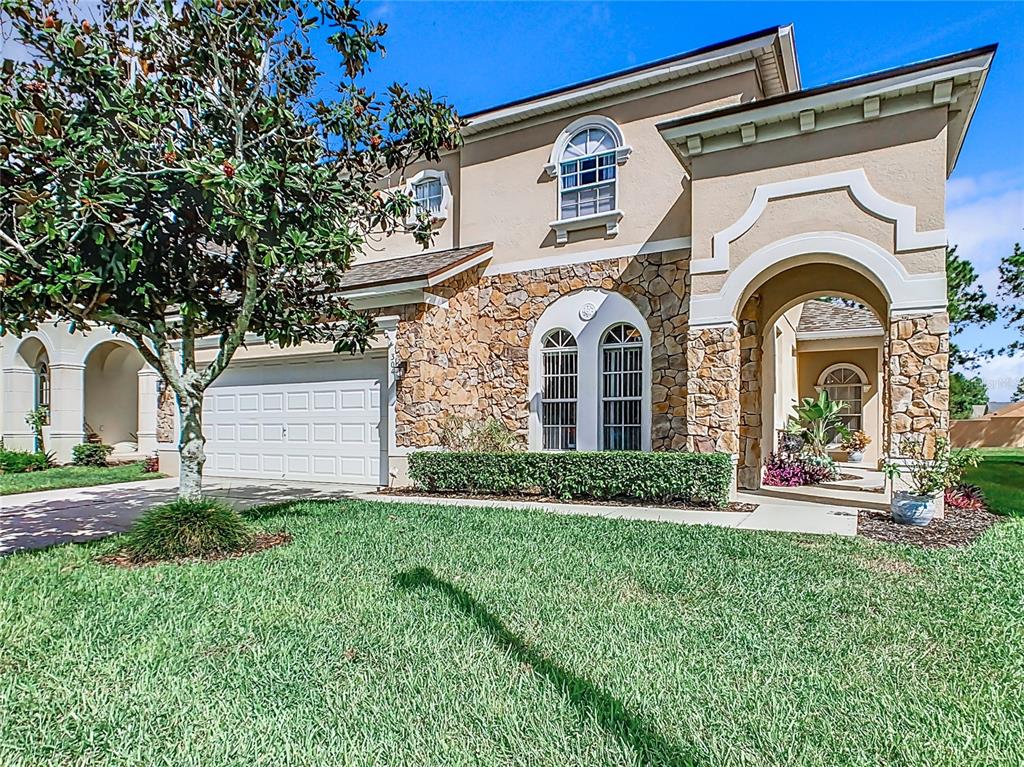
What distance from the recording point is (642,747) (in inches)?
108

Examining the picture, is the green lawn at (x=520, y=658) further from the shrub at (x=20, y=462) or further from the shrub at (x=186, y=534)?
the shrub at (x=20, y=462)

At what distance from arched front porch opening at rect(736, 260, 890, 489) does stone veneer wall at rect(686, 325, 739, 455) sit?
2.20 feet

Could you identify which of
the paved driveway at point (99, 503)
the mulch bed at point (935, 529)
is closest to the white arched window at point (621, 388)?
the mulch bed at point (935, 529)

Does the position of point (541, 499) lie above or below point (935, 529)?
below

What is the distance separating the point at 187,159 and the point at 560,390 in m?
7.98

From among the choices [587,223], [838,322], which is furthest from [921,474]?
[838,322]

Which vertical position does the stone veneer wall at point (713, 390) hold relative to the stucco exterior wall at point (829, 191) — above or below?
below

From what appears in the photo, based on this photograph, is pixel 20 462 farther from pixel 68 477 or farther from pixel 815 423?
pixel 815 423

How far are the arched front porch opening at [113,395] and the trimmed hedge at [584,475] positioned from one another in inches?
522

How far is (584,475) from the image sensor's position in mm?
9953

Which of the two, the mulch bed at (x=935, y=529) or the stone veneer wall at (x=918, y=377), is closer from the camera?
the mulch bed at (x=935, y=529)

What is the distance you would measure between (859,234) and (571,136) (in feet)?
19.6

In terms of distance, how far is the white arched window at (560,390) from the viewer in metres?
12.0

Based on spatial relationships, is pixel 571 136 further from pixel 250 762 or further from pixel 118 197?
pixel 250 762
